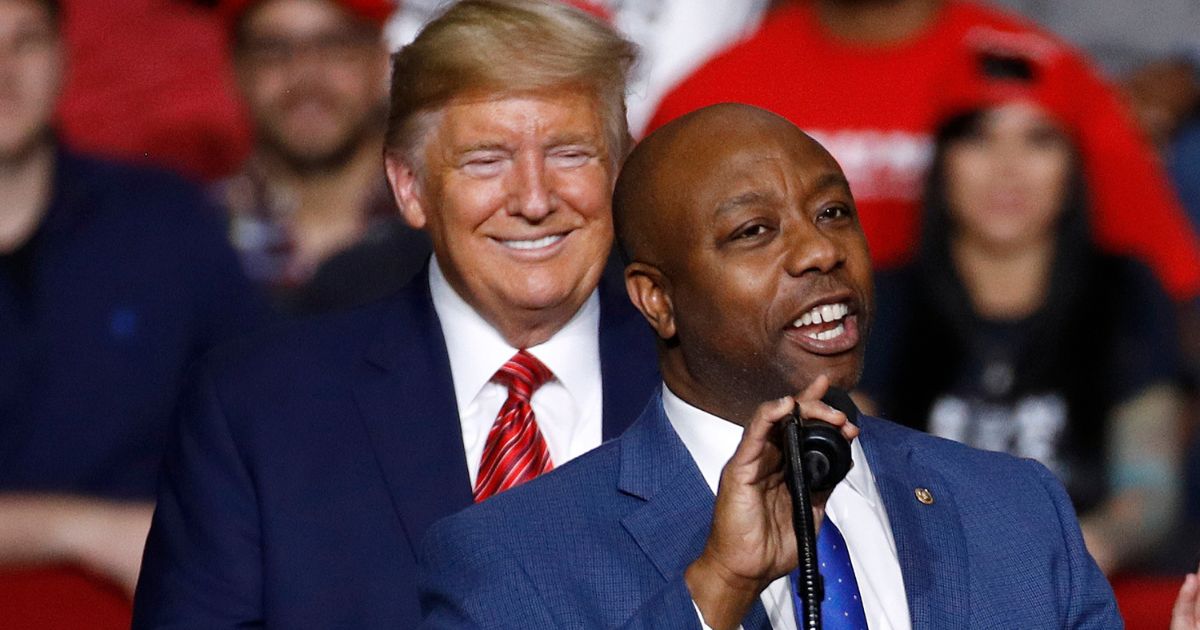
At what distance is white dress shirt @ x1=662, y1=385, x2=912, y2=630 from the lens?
1.80 metres

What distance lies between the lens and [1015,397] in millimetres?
3736

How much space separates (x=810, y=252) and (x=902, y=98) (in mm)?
2108

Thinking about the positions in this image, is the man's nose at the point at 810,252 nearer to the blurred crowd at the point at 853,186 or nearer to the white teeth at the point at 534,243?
the white teeth at the point at 534,243

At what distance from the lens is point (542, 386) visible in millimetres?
2426

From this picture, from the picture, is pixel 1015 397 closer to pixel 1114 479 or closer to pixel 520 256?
pixel 1114 479

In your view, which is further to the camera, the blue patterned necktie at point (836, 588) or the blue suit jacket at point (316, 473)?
the blue suit jacket at point (316, 473)

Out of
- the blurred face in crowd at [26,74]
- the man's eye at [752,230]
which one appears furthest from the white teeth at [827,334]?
the blurred face in crowd at [26,74]

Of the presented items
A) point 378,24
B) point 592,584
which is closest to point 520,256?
point 592,584

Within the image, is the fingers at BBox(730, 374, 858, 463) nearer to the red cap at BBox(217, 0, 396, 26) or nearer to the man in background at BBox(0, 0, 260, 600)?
the man in background at BBox(0, 0, 260, 600)

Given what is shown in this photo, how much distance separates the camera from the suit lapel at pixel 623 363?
2414 millimetres

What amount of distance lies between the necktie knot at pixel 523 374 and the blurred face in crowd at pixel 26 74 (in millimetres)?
1701

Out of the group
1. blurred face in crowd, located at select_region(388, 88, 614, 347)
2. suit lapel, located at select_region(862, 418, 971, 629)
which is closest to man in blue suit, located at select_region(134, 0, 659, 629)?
blurred face in crowd, located at select_region(388, 88, 614, 347)

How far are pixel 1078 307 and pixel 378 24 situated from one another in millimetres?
1631

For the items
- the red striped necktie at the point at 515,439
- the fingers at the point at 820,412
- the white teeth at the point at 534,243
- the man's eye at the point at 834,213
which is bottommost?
the red striped necktie at the point at 515,439
